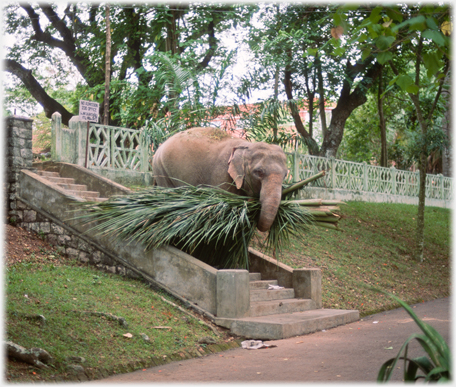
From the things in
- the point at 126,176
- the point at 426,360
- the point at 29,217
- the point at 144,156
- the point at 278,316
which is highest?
the point at 144,156

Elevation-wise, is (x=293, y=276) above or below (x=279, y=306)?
above

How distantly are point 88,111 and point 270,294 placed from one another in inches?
232

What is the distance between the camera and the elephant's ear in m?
8.25

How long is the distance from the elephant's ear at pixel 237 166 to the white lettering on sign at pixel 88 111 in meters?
4.54

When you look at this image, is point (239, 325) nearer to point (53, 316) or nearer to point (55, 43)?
point (53, 316)

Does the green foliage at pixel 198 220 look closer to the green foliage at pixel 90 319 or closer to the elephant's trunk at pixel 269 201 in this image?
the elephant's trunk at pixel 269 201

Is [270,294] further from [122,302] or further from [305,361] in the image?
[305,361]

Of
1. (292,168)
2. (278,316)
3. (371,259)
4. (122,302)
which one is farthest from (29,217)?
(292,168)

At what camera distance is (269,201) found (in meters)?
7.79

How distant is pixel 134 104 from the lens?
1902 centimetres

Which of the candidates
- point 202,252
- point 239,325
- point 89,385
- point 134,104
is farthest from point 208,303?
point 134,104

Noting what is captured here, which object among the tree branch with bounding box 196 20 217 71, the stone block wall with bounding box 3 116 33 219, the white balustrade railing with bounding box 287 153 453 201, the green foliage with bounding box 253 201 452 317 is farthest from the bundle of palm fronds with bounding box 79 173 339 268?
the tree branch with bounding box 196 20 217 71

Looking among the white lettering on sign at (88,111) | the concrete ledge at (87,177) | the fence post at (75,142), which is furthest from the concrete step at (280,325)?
the fence post at (75,142)

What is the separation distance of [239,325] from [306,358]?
1549mm
